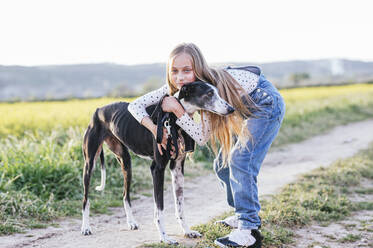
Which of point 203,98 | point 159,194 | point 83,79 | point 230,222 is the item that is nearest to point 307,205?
point 230,222

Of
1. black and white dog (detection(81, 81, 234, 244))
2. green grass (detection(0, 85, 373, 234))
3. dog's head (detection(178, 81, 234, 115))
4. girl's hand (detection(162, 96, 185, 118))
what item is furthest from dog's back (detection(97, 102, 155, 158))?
green grass (detection(0, 85, 373, 234))

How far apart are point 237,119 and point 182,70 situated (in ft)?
2.04

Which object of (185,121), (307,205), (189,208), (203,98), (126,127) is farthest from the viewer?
(189,208)

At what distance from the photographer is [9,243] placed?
392 cm

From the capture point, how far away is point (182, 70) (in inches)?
134

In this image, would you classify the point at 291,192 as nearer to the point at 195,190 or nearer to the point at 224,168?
the point at 195,190

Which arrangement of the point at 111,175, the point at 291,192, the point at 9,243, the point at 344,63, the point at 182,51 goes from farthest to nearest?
the point at 344,63 → the point at 111,175 → the point at 291,192 → the point at 9,243 → the point at 182,51

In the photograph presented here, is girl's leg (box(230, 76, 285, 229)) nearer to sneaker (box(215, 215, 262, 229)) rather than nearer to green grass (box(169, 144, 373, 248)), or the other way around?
green grass (box(169, 144, 373, 248))

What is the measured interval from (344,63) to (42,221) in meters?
96.8

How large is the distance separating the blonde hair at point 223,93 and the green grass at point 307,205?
1.01m

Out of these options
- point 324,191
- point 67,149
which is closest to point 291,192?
point 324,191

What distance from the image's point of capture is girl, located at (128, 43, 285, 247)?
341 cm

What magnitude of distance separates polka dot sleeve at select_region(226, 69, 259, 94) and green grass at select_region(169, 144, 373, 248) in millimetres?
1393

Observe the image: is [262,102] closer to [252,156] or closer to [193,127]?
[252,156]
